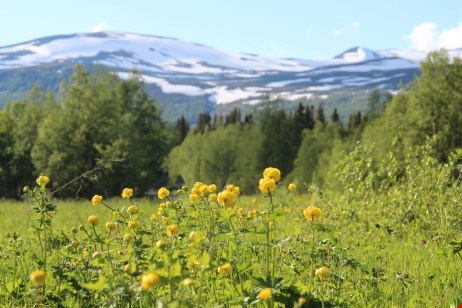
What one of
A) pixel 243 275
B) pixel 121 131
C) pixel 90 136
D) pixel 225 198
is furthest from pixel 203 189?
pixel 121 131

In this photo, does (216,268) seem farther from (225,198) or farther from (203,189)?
(203,189)

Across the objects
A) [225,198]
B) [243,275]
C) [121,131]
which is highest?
[225,198]

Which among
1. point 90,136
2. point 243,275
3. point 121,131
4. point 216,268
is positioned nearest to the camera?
point 216,268

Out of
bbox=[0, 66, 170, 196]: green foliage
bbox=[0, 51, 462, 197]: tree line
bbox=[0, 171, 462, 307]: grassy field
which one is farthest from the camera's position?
bbox=[0, 66, 170, 196]: green foliage

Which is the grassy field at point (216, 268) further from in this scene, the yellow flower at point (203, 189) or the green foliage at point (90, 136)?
the green foliage at point (90, 136)

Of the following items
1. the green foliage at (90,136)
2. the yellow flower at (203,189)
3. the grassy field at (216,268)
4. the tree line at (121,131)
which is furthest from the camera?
the green foliage at (90,136)

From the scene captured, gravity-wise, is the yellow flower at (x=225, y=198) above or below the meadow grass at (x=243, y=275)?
above

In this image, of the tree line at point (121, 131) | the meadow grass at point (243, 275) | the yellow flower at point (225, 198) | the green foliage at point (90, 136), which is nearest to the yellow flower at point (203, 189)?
the meadow grass at point (243, 275)

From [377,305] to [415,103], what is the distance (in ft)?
120

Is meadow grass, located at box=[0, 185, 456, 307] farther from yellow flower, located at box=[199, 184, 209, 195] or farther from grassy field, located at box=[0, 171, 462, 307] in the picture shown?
yellow flower, located at box=[199, 184, 209, 195]

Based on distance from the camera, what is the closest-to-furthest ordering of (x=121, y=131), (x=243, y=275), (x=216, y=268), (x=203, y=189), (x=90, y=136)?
1. (x=216, y=268)
2. (x=203, y=189)
3. (x=243, y=275)
4. (x=90, y=136)
5. (x=121, y=131)

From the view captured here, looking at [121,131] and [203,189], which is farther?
[121,131]

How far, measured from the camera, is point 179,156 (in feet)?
311


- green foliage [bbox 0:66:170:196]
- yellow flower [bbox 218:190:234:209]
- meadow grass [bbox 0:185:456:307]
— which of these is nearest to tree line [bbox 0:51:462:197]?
green foliage [bbox 0:66:170:196]
